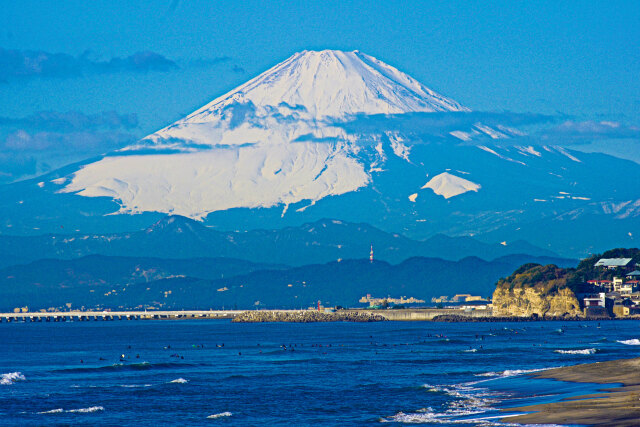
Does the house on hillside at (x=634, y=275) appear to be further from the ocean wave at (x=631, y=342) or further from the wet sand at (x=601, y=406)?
the wet sand at (x=601, y=406)

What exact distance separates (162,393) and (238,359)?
30966 mm

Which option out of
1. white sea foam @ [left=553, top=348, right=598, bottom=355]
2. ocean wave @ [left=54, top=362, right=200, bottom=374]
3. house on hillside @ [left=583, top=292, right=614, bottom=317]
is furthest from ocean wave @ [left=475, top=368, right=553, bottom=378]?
house on hillside @ [left=583, top=292, right=614, bottom=317]

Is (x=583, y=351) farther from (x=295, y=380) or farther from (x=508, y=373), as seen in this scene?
(x=295, y=380)

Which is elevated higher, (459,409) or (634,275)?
(634,275)

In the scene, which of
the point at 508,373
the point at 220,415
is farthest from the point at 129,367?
the point at 508,373

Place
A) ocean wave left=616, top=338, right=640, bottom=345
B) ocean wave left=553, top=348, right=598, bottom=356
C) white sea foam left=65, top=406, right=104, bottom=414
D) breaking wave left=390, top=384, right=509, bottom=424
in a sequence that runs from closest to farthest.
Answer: breaking wave left=390, top=384, right=509, bottom=424
white sea foam left=65, top=406, right=104, bottom=414
ocean wave left=553, top=348, right=598, bottom=356
ocean wave left=616, top=338, right=640, bottom=345

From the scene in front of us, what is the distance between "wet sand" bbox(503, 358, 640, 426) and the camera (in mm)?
52844

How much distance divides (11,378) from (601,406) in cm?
5122

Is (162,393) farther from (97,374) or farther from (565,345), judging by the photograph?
(565,345)

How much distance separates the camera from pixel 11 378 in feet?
283

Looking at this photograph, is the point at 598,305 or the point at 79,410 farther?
the point at 598,305

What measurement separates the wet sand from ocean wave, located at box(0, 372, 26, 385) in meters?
44.1

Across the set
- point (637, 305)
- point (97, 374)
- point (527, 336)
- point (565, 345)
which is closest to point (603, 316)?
point (637, 305)

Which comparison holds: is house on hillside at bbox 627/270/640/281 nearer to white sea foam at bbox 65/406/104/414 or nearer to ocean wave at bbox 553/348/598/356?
ocean wave at bbox 553/348/598/356
